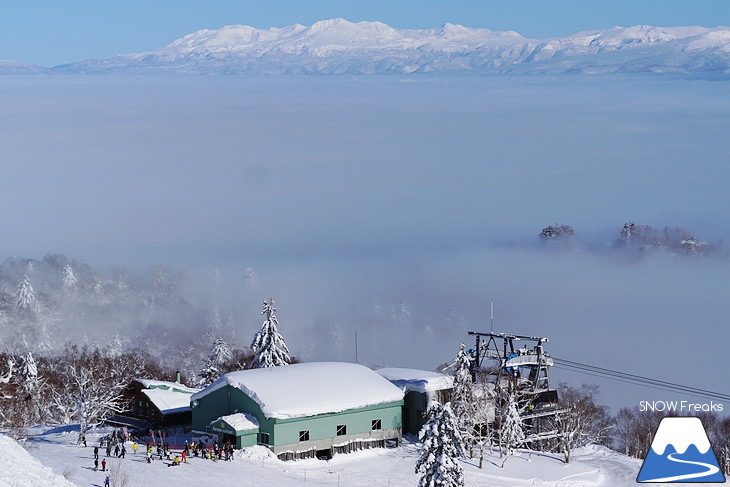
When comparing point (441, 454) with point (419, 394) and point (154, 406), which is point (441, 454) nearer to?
point (419, 394)

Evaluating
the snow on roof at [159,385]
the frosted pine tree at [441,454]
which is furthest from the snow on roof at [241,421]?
the frosted pine tree at [441,454]

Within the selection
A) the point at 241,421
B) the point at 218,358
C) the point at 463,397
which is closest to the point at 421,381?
the point at 463,397

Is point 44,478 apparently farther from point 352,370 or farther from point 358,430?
point 352,370

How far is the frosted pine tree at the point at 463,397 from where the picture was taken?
73000 millimetres

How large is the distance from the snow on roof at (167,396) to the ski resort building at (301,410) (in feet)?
11.3

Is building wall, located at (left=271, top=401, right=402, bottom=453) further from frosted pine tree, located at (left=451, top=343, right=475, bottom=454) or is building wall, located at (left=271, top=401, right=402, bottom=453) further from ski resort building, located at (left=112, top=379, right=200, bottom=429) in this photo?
ski resort building, located at (left=112, top=379, right=200, bottom=429)

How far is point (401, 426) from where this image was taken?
76062 mm

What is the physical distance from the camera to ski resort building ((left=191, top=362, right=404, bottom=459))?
69.5 meters

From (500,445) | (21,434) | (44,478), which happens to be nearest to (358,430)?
(500,445)

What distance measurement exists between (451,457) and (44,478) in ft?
69.0

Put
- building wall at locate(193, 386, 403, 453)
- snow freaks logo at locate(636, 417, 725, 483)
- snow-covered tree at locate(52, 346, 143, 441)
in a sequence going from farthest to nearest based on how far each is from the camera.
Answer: snow-covered tree at locate(52, 346, 143, 441)
building wall at locate(193, 386, 403, 453)
snow freaks logo at locate(636, 417, 725, 483)

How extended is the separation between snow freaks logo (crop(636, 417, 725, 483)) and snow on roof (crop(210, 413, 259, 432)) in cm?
3013

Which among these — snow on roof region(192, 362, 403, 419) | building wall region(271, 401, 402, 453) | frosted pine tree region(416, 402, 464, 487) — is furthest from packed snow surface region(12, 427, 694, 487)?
frosted pine tree region(416, 402, 464, 487)

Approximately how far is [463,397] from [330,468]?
11.2 m
